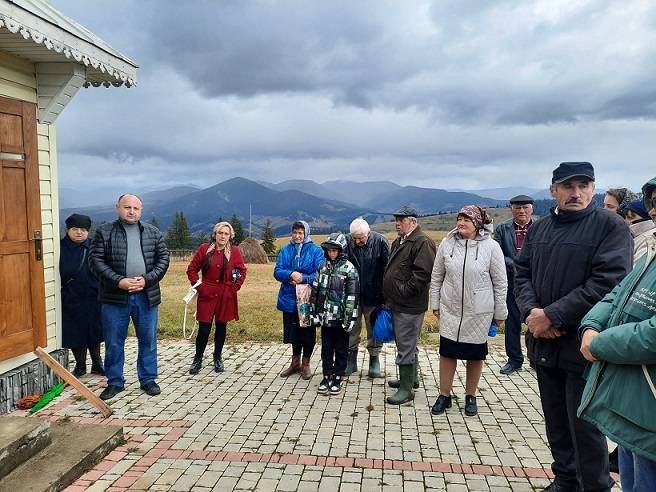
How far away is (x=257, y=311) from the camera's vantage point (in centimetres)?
1134

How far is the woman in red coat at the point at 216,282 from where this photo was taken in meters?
6.37

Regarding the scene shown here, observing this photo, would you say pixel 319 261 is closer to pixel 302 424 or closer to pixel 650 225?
pixel 302 424

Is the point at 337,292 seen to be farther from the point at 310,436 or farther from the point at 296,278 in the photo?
the point at 310,436

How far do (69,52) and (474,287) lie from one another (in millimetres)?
4548

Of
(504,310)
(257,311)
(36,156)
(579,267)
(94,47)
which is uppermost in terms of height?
(94,47)

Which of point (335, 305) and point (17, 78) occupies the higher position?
point (17, 78)

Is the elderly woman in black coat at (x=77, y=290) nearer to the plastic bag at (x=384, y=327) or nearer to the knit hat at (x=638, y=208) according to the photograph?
the plastic bag at (x=384, y=327)

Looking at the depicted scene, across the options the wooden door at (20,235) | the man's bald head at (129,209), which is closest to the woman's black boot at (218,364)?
the wooden door at (20,235)

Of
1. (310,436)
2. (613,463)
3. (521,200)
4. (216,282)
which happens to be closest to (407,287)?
(310,436)

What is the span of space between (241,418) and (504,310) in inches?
109

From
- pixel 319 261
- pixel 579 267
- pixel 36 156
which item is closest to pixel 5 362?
pixel 36 156

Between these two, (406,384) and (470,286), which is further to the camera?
(406,384)

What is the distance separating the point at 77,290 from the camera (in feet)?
19.7

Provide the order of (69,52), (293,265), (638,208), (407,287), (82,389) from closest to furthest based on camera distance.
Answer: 1. (638,208)
2. (69,52)
3. (82,389)
4. (407,287)
5. (293,265)
